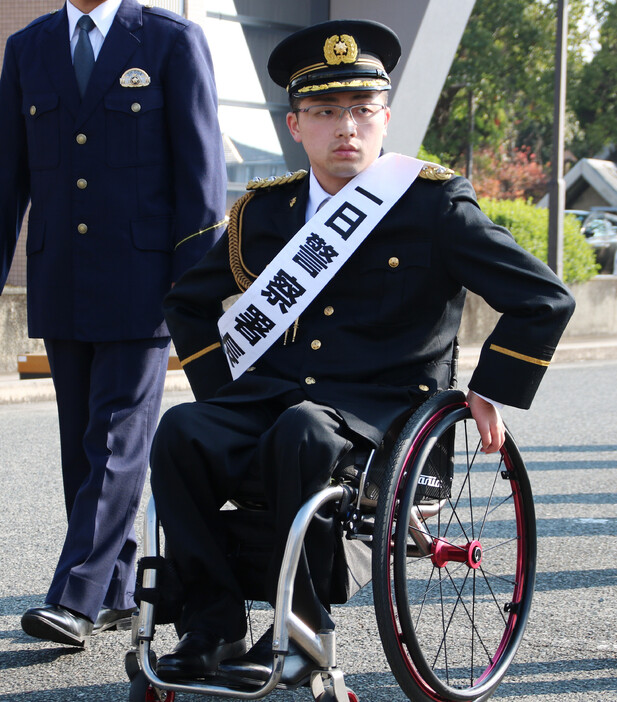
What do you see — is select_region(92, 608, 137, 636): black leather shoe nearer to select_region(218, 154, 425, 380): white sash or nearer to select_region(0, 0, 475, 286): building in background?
select_region(218, 154, 425, 380): white sash

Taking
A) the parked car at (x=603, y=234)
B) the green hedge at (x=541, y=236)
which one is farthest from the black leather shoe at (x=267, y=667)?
the parked car at (x=603, y=234)

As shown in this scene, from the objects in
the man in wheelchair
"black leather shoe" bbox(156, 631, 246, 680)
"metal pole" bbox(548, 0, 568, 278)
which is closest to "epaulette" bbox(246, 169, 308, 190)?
the man in wheelchair

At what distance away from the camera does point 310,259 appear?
287 cm

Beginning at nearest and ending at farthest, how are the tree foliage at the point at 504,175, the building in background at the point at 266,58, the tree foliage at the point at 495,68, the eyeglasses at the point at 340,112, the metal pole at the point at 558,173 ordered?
1. the eyeglasses at the point at 340,112
2. the building in background at the point at 266,58
3. the metal pole at the point at 558,173
4. the tree foliage at the point at 495,68
5. the tree foliage at the point at 504,175

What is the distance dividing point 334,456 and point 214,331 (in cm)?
66

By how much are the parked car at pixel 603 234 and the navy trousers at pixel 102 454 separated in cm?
1726

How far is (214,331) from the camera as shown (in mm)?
3010

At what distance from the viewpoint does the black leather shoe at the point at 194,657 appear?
8.00ft

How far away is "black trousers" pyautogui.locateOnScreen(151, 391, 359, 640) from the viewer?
2.46 metres

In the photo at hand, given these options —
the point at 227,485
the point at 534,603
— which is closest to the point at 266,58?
the point at 534,603

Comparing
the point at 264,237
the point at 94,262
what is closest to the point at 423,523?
the point at 264,237

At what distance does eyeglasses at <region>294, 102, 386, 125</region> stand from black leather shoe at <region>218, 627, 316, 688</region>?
1244 millimetres

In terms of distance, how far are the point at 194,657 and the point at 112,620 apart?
1013 mm

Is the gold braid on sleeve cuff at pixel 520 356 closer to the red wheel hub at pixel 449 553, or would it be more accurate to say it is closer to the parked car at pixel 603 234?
the red wheel hub at pixel 449 553
